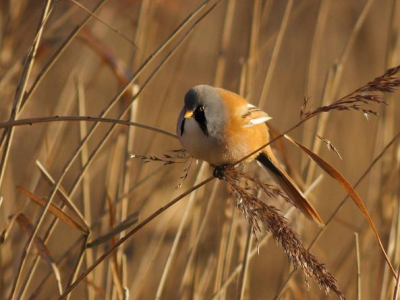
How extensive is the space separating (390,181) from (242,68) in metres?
0.81

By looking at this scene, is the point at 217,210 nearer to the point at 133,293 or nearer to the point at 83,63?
the point at 133,293

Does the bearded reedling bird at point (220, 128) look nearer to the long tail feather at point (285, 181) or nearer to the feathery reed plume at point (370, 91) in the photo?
the long tail feather at point (285, 181)

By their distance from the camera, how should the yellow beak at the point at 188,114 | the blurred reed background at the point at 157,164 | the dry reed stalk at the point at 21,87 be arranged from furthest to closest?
the yellow beak at the point at 188,114, the blurred reed background at the point at 157,164, the dry reed stalk at the point at 21,87

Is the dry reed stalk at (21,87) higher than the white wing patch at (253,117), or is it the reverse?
the dry reed stalk at (21,87)

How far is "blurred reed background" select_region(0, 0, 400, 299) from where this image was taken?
202cm

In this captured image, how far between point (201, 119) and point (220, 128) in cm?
7

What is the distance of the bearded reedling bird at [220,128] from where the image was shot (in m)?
2.15

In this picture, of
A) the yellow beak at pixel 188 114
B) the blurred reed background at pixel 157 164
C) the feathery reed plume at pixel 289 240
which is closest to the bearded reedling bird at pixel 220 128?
the yellow beak at pixel 188 114

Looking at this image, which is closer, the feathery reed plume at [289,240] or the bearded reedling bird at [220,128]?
the feathery reed plume at [289,240]

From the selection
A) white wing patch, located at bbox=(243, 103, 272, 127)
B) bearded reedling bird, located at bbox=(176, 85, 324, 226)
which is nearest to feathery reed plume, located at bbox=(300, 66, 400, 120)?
bearded reedling bird, located at bbox=(176, 85, 324, 226)

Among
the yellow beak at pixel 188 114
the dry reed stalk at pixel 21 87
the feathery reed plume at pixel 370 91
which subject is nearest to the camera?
the feathery reed plume at pixel 370 91

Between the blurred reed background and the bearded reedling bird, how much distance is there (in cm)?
20

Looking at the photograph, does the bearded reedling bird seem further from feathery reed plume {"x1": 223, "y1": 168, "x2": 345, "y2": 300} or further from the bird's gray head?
feathery reed plume {"x1": 223, "y1": 168, "x2": 345, "y2": 300}

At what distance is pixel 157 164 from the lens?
175 inches
